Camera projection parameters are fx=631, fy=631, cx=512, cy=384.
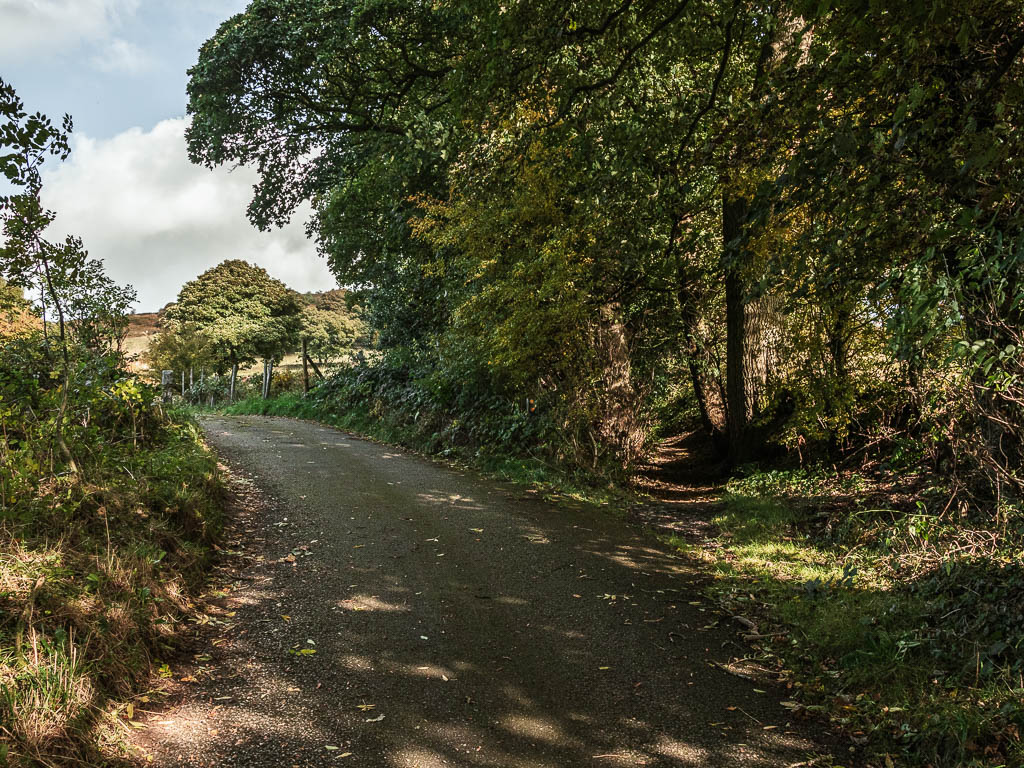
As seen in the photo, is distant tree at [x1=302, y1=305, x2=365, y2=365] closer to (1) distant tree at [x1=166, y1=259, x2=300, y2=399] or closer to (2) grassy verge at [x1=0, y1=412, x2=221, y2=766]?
(1) distant tree at [x1=166, y1=259, x2=300, y2=399]

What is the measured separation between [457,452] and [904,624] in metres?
8.77

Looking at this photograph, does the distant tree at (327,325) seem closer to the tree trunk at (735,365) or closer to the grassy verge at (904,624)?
the tree trunk at (735,365)

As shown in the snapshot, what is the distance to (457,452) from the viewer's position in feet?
40.1

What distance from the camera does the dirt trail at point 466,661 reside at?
3.35m

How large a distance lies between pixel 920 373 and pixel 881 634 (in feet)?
10.6

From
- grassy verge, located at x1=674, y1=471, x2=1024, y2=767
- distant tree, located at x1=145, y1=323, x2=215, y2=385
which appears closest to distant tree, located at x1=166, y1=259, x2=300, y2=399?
distant tree, located at x1=145, y1=323, x2=215, y2=385

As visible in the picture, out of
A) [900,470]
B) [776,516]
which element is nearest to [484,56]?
[776,516]

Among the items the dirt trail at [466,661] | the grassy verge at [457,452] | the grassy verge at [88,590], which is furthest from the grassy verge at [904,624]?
the grassy verge at [88,590]

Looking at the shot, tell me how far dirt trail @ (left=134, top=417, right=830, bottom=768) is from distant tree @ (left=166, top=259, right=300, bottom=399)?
1146 inches

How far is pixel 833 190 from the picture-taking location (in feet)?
14.4

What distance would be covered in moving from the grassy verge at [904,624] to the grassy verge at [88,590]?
4.04 m

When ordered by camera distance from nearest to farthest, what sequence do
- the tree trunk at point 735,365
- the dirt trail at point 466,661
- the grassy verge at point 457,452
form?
1. the dirt trail at point 466,661
2. the grassy verge at point 457,452
3. the tree trunk at point 735,365

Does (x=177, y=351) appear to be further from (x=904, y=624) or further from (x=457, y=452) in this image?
(x=904, y=624)

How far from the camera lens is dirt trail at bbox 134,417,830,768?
335 cm
